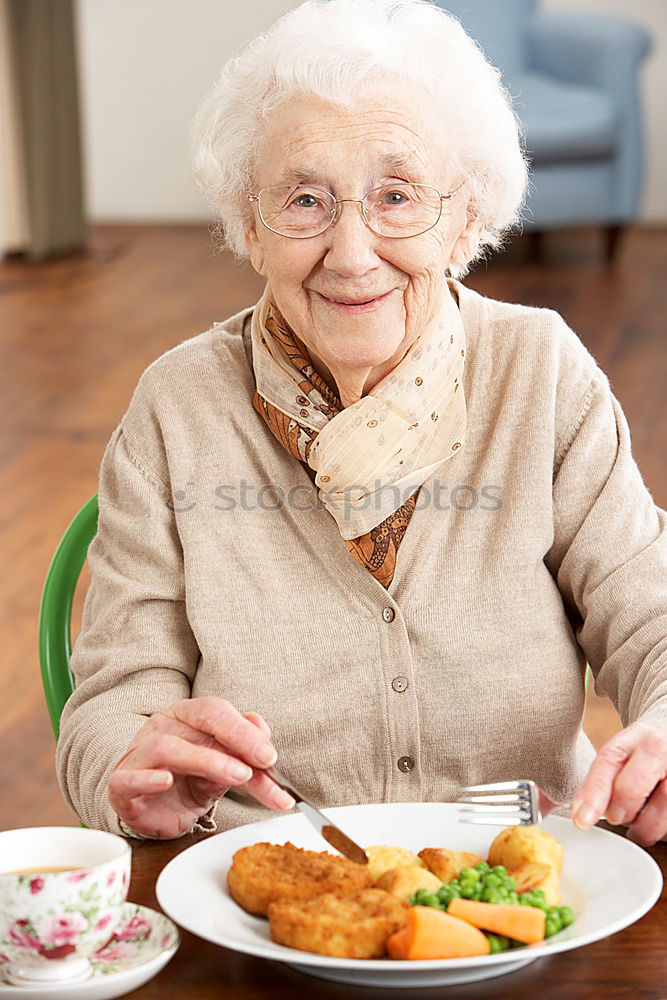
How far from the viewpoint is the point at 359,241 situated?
1274 mm

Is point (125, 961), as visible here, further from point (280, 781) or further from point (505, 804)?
point (505, 804)

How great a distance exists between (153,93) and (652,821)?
7145 mm

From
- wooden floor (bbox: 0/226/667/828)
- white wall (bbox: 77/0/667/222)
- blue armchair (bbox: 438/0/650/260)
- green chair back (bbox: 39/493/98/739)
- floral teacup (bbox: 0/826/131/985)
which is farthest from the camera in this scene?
white wall (bbox: 77/0/667/222)

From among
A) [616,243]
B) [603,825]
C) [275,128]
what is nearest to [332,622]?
[603,825]

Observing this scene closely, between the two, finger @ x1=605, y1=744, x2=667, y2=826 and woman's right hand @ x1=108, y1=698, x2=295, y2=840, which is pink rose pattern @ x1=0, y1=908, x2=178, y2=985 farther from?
finger @ x1=605, y1=744, x2=667, y2=826

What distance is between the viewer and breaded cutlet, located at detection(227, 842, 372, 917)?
93cm

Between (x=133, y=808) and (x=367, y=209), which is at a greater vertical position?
(x=367, y=209)

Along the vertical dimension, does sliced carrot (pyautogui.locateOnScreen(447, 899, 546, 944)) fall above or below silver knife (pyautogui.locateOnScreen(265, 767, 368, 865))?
above

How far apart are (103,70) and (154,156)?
0.54m

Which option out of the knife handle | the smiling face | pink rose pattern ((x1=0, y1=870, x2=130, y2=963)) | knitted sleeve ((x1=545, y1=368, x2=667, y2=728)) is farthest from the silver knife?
the smiling face

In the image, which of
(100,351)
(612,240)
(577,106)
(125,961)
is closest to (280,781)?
(125,961)

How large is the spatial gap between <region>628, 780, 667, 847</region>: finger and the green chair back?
26.7 inches

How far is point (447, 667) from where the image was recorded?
135 cm

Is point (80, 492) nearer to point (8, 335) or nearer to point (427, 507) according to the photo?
point (8, 335)
